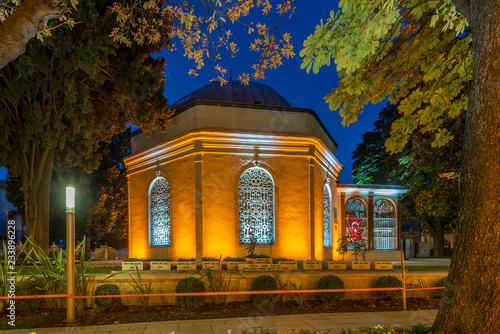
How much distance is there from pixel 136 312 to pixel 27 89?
8.38 metres

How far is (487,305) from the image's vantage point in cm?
438

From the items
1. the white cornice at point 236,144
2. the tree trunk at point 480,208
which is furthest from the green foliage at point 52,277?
the tree trunk at point 480,208

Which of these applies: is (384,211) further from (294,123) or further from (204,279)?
(204,279)

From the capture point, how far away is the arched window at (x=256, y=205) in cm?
1488

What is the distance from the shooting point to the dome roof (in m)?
18.5

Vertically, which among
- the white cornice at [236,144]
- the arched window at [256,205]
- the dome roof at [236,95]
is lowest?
the arched window at [256,205]

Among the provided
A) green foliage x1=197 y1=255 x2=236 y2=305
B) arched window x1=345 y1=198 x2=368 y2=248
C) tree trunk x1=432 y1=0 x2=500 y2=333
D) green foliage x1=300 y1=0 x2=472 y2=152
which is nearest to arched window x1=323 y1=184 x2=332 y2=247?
arched window x1=345 y1=198 x2=368 y2=248

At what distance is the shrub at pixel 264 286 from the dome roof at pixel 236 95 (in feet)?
35.5

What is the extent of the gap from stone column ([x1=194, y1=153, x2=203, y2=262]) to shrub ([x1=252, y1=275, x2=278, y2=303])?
4928mm

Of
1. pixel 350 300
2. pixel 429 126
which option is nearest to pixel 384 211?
pixel 350 300

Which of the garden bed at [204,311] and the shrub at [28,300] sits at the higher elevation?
the shrub at [28,300]

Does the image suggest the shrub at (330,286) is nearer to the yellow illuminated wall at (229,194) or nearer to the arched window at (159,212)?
the yellow illuminated wall at (229,194)

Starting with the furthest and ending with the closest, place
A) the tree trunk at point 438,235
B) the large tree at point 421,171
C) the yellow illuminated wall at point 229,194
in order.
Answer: the tree trunk at point 438,235 < the yellow illuminated wall at point 229,194 < the large tree at point 421,171

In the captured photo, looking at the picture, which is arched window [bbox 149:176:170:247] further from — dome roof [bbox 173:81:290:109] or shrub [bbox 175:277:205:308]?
shrub [bbox 175:277:205:308]
